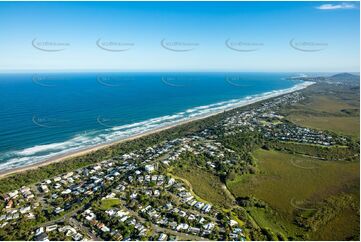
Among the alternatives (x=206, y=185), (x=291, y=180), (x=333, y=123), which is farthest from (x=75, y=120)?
(x=333, y=123)

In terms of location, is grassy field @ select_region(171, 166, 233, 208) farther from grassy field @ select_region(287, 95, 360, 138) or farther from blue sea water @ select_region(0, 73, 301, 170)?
grassy field @ select_region(287, 95, 360, 138)

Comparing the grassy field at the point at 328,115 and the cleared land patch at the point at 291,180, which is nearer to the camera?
the cleared land patch at the point at 291,180

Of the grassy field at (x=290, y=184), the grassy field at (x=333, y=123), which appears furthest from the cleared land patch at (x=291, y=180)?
the grassy field at (x=333, y=123)

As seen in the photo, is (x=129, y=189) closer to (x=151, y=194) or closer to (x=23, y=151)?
(x=151, y=194)

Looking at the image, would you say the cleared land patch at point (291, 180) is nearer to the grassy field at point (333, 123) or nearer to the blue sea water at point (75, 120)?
the grassy field at point (333, 123)

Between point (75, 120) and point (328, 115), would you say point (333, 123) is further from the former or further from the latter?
point (75, 120)

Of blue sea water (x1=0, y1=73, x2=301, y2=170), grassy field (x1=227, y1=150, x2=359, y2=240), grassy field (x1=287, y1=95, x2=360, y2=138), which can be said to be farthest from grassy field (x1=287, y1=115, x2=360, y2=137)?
blue sea water (x1=0, y1=73, x2=301, y2=170)
